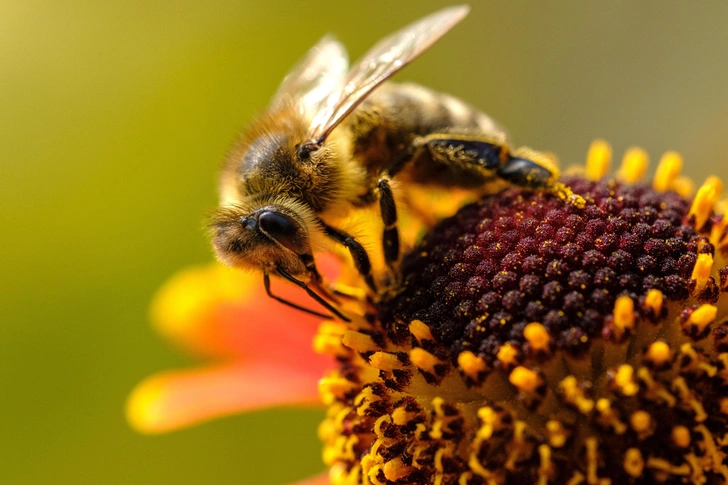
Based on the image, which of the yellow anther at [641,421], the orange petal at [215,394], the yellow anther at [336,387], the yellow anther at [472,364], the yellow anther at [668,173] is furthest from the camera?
the orange petal at [215,394]

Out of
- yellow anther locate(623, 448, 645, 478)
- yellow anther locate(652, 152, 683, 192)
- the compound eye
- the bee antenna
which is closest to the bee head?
the compound eye

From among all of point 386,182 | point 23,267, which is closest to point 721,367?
Result: point 386,182

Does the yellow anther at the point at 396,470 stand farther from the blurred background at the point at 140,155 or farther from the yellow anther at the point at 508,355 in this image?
the blurred background at the point at 140,155

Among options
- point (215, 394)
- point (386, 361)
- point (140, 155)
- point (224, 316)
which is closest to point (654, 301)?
point (386, 361)

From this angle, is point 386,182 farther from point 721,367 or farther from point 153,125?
point 153,125

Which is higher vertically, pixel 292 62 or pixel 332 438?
pixel 292 62

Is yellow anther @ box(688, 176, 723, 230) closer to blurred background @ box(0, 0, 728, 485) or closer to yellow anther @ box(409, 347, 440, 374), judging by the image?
yellow anther @ box(409, 347, 440, 374)

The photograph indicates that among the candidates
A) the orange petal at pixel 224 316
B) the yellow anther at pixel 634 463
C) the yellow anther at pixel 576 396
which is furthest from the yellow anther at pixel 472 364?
the orange petal at pixel 224 316
